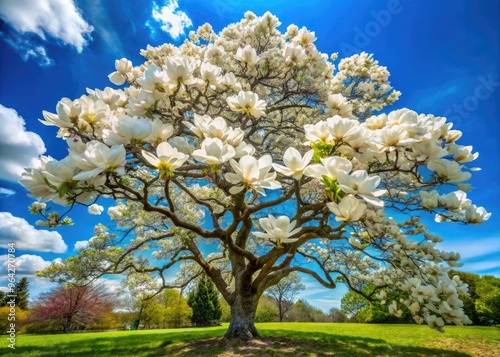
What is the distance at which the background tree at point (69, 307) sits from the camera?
17219 millimetres

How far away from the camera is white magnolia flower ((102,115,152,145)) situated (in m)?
1.80

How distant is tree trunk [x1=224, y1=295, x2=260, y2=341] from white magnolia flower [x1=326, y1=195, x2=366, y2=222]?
5734 millimetres

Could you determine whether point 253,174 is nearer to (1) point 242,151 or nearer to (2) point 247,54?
(1) point 242,151

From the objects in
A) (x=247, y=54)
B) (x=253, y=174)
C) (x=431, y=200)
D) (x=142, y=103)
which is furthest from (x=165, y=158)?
(x=247, y=54)

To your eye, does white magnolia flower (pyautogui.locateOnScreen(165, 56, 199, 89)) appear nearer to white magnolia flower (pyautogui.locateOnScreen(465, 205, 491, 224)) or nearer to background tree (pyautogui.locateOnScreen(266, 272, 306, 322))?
white magnolia flower (pyautogui.locateOnScreen(465, 205, 491, 224))

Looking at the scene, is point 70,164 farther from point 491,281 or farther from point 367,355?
point 491,281

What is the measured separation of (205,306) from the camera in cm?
2330

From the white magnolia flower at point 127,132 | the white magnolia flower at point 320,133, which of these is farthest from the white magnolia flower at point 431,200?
the white magnolia flower at point 127,132

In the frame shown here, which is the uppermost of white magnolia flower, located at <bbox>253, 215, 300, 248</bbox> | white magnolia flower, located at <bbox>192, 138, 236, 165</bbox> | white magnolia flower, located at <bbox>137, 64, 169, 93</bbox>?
white magnolia flower, located at <bbox>137, 64, 169, 93</bbox>

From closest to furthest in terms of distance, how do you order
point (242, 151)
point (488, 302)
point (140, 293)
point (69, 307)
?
point (242, 151) < point (140, 293) < point (488, 302) < point (69, 307)

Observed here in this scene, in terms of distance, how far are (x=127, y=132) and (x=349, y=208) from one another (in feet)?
4.79

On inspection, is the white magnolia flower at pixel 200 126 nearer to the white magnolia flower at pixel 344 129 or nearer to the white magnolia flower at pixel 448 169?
the white magnolia flower at pixel 344 129

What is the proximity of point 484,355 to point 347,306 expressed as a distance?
17688mm

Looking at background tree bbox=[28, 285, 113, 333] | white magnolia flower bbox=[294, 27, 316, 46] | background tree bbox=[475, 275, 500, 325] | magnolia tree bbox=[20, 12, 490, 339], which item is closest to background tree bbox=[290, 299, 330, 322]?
background tree bbox=[475, 275, 500, 325]
